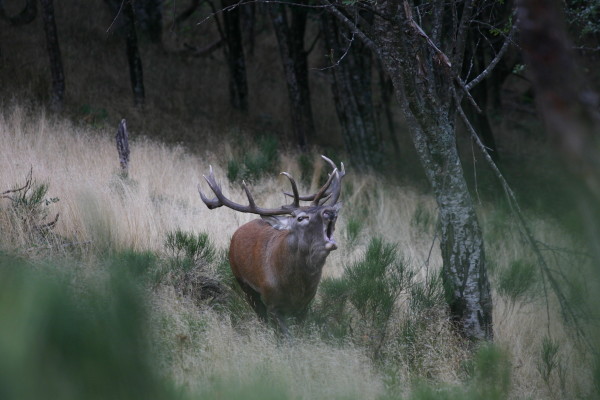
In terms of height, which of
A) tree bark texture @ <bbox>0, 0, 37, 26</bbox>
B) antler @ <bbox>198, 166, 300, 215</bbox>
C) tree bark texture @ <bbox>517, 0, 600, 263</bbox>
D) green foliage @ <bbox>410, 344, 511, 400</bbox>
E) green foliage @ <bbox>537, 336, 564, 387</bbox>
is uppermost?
tree bark texture @ <bbox>0, 0, 37, 26</bbox>

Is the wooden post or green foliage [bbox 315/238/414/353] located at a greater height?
the wooden post

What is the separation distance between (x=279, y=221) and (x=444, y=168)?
152cm

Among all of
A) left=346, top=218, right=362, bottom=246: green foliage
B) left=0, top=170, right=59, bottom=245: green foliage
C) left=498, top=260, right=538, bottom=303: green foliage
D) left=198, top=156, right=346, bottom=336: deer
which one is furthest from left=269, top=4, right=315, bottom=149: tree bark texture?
left=198, top=156, right=346, bottom=336: deer

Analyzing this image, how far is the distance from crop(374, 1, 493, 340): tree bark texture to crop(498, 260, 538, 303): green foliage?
1.04 metres

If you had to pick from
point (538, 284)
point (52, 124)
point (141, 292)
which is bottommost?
point (538, 284)

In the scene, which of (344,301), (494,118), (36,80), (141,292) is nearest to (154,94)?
(36,80)

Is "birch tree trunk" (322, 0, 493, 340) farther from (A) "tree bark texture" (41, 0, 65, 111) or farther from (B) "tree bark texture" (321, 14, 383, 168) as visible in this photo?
(A) "tree bark texture" (41, 0, 65, 111)

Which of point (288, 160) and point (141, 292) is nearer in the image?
point (141, 292)

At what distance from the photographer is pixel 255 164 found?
11633 millimetres

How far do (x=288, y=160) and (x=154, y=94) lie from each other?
6.08 meters

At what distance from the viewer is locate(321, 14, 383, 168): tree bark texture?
571 inches

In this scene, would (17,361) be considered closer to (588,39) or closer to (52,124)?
(52,124)

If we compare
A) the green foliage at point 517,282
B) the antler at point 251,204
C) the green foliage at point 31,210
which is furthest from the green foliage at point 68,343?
the green foliage at point 517,282

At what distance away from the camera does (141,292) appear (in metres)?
2.11
